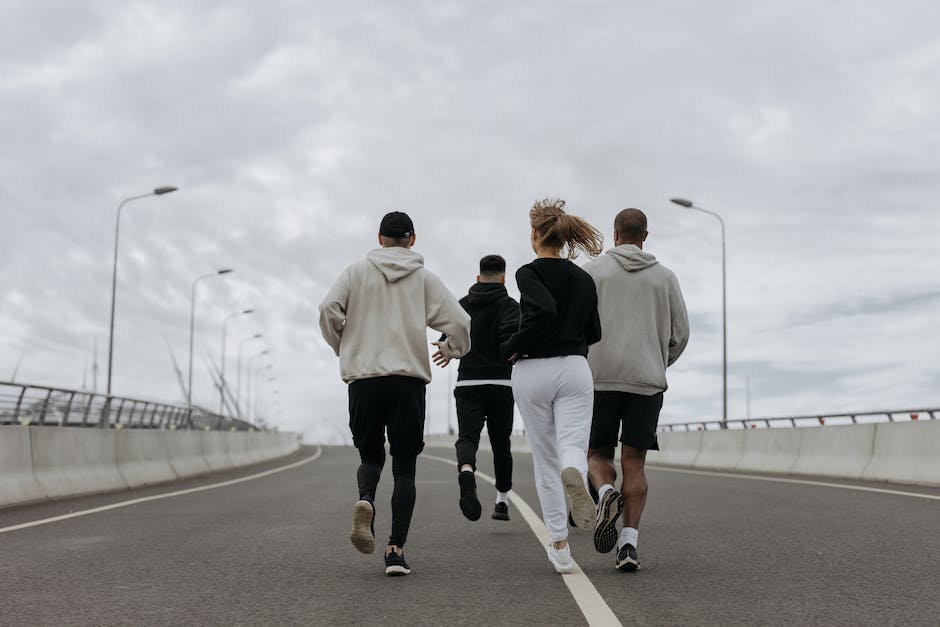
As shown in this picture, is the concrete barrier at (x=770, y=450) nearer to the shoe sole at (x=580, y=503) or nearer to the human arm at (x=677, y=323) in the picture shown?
the human arm at (x=677, y=323)

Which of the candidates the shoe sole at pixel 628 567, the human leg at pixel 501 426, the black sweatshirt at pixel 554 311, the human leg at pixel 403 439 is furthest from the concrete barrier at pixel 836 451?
Answer: the human leg at pixel 403 439

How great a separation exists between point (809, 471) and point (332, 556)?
12850mm

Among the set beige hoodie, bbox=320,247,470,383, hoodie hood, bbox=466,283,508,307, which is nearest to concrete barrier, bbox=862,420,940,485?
hoodie hood, bbox=466,283,508,307

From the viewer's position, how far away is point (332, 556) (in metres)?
7.00

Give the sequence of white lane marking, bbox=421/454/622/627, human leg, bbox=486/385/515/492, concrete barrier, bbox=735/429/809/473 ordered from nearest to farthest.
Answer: white lane marking, bbox=421/454/622/627, human leg, bbox=486/385/515/492, concrete barrier, bbox=735/429/809/473

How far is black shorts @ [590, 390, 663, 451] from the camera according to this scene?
20.9 feet

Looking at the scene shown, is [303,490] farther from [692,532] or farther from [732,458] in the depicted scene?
[732,458]

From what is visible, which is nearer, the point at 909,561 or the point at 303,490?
the point at 909,561

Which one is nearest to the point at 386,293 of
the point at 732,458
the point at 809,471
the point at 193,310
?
the point at 809,471

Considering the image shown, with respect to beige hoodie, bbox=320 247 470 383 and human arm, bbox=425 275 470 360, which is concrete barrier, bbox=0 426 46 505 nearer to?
beige hoodie, bbox=320 247 470 383

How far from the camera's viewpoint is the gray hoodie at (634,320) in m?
6.39

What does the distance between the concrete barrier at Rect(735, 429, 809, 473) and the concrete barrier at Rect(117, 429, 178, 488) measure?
10.8 m

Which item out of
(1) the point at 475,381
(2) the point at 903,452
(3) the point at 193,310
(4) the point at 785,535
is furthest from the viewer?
(3) the point at 193,310

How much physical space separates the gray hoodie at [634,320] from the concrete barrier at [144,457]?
35.9ft
